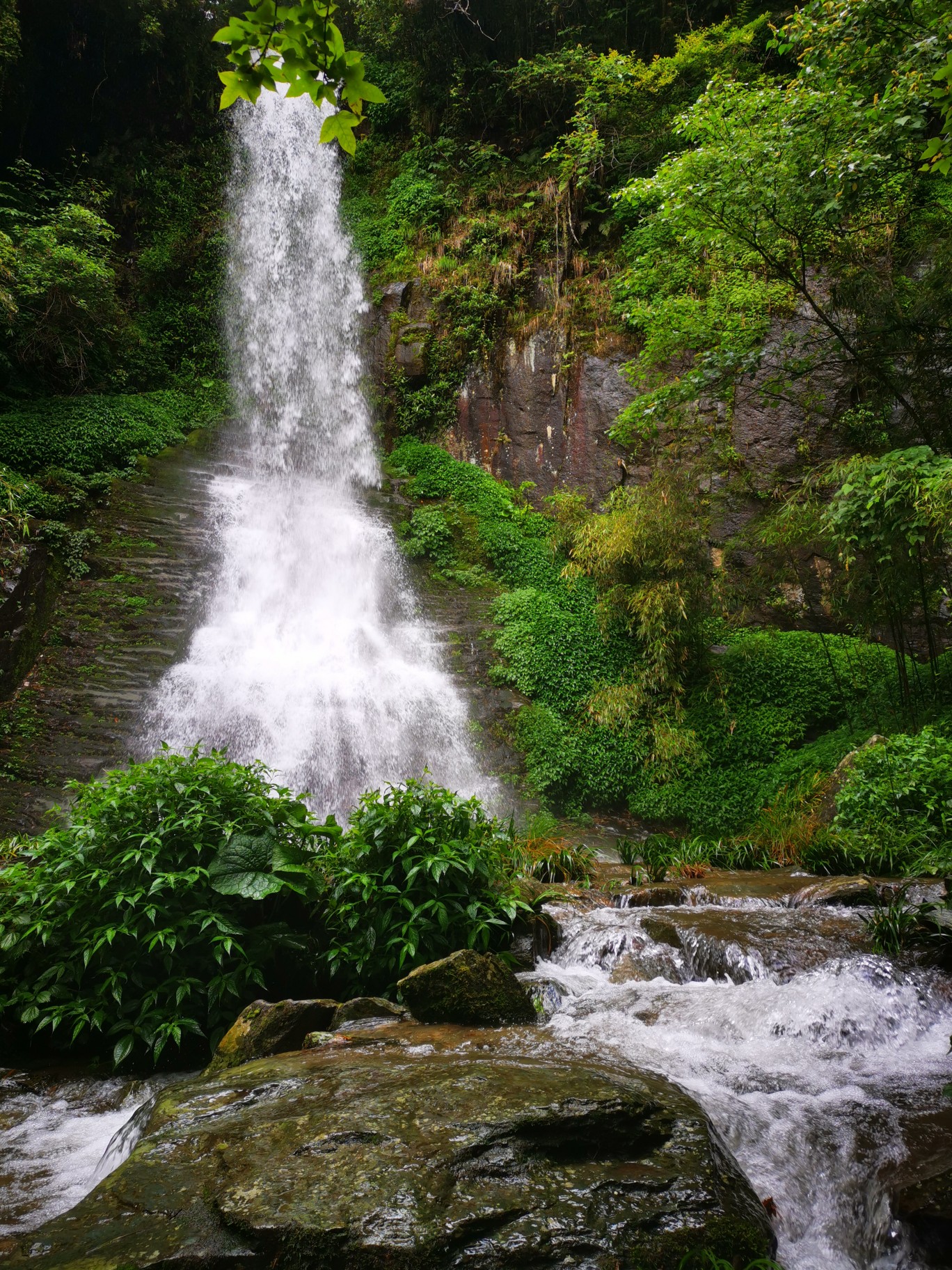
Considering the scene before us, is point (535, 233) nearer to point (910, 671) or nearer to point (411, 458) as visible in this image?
point (411, 458)

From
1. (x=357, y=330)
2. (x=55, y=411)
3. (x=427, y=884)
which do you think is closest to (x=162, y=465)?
(x=55, y=411)

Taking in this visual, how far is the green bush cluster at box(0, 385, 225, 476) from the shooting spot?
11797 millimetres

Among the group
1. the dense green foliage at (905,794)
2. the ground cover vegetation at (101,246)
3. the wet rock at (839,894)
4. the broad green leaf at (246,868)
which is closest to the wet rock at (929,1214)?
the broad green leaf at (246,868)

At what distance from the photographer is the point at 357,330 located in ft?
56.0

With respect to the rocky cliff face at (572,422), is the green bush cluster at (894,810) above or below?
below

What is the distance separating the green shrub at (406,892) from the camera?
4.14 metres

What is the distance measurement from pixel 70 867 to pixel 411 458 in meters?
12.8

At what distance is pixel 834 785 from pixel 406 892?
21.9 feet

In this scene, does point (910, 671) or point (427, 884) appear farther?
point (910, 671)

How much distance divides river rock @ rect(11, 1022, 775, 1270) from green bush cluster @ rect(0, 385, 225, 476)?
39.3 ft

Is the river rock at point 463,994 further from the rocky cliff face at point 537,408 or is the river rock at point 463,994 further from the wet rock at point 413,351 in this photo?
the wet rock at point 413,351

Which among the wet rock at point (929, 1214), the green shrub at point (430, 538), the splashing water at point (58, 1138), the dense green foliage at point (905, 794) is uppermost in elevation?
the green shrub at point (430, 538)

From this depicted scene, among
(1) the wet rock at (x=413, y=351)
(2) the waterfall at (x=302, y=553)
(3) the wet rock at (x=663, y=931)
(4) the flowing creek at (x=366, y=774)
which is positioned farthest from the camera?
(1) the wet rock at (x=413, y=351)

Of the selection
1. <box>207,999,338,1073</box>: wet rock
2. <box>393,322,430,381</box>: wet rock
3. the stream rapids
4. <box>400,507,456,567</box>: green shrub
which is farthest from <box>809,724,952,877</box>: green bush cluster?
<box>393,322,430,381</box>: wet rock
